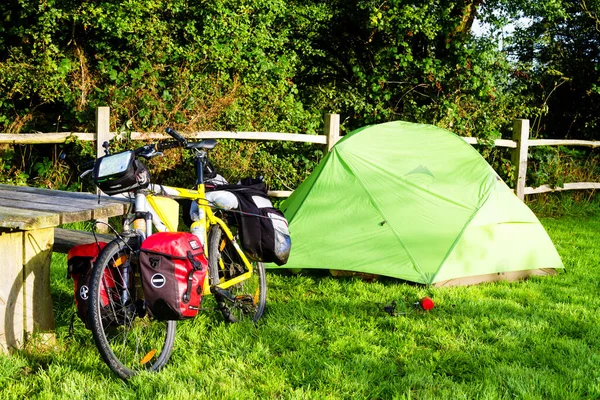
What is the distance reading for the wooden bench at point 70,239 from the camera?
421 cm

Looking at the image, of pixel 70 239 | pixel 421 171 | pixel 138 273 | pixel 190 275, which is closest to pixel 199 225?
pixel 138 273

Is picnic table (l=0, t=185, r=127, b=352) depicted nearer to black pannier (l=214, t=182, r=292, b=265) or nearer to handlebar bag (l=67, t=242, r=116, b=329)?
handlebar bag (l=67, t=242, r=116, b=329)

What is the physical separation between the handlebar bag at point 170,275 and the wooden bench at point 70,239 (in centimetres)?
114

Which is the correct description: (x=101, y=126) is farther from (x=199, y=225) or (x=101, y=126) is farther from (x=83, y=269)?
(x=83, y=269)

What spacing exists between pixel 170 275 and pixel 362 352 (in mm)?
1221

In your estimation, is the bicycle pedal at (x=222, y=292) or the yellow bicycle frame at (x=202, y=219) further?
the bicycle pedal at (x=222, y=292)

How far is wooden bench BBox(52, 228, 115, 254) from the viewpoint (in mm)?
4211

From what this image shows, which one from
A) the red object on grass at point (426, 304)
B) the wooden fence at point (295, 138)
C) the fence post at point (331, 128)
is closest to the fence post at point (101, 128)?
the wooden fence at point (295, 138)

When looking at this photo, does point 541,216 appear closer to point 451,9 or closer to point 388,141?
point 451,9

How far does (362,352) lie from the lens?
3807mm

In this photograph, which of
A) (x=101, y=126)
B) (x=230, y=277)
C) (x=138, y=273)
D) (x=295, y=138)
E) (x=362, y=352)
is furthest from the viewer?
(x=295, y=138)

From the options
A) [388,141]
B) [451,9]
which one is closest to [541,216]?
[451,9]

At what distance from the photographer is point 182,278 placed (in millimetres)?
3219

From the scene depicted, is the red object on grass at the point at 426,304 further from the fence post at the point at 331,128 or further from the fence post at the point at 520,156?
the fence post at the point at 520,156
